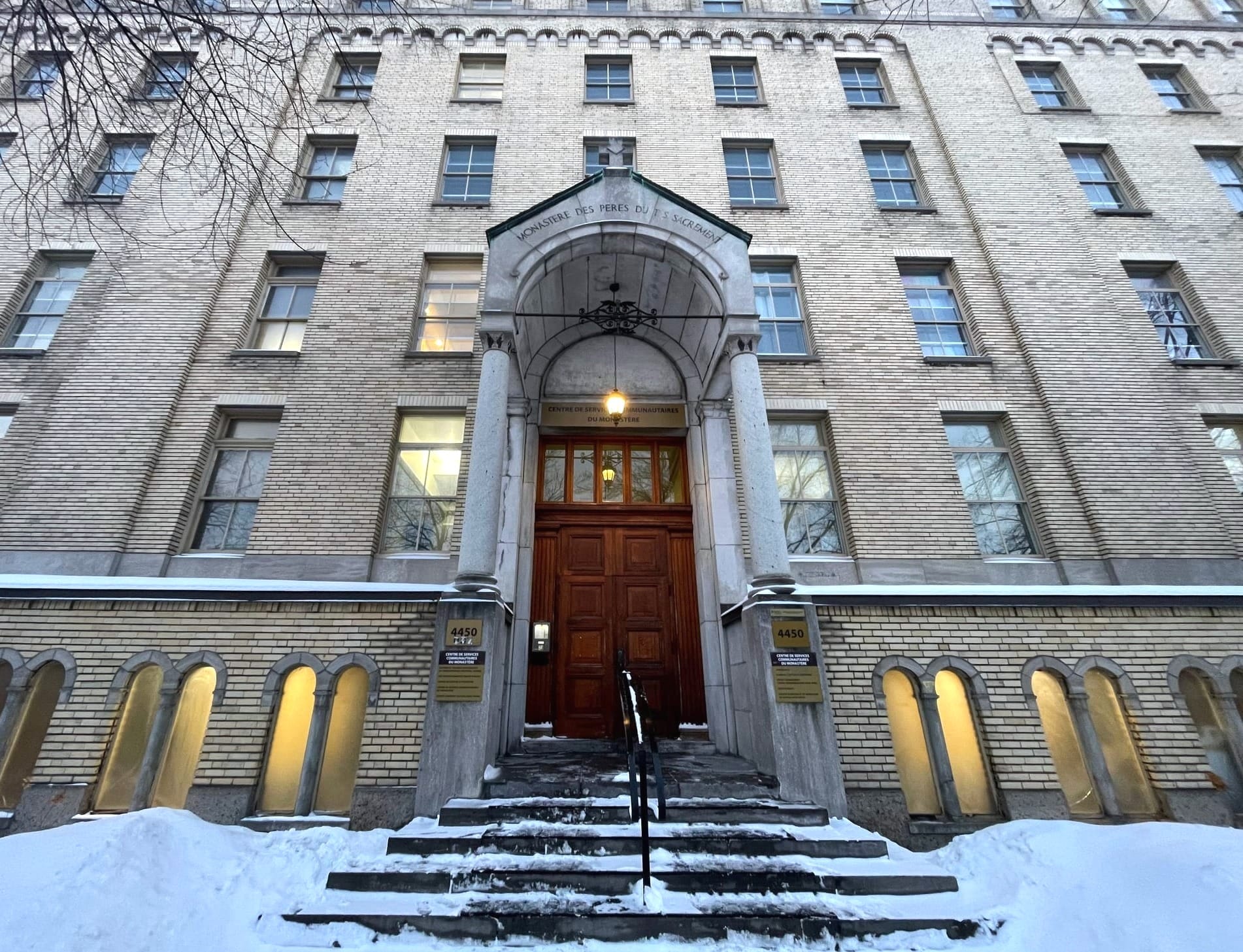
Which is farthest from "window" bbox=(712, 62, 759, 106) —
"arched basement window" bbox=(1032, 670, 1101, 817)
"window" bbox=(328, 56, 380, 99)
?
"arched basement window" bbox=(1032, 670, 1101, 817)

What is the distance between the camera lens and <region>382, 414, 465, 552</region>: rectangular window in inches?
326

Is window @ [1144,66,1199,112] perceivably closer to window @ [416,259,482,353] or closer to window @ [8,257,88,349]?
window @ [416,259,482,353]

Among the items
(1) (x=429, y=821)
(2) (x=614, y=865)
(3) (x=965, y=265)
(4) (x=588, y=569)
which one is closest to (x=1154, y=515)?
(3) (x=965, y=265)

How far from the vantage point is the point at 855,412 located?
8.96m

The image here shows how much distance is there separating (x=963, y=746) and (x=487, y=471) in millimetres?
6642

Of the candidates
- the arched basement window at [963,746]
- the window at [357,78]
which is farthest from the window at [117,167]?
the arched basement window at [963,746]

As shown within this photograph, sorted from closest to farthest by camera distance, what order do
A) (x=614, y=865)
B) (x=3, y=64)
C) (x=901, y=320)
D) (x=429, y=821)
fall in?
(x=614, y=865) → (x=429, y=821) → (x=901, y=320) → (x=3, y=64)

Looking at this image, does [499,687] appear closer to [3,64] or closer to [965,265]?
[965,265]

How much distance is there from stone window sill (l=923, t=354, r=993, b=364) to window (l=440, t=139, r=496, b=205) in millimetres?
8762

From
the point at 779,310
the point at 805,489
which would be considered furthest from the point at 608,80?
the point at 805,489

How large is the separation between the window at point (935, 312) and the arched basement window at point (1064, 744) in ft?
18.2

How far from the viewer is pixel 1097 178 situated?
11.8 m

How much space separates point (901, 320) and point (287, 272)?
1138 cm

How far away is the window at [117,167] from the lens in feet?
35.7
